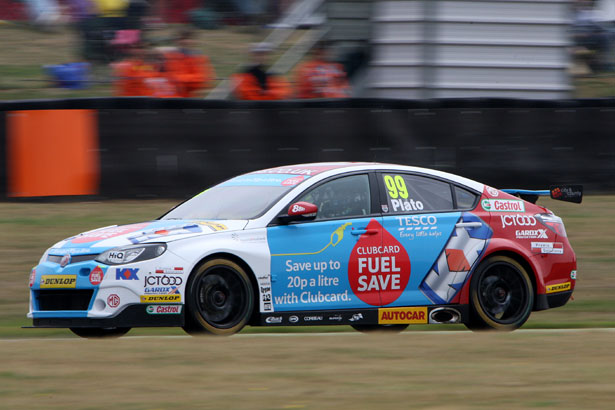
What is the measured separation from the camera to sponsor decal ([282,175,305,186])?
8.42 m

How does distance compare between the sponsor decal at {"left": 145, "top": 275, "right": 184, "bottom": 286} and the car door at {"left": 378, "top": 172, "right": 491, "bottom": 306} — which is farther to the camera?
the car door at {"left": 378, "top": 172, "right": 491, "bottom": 306}

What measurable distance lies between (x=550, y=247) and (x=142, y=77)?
7.38m

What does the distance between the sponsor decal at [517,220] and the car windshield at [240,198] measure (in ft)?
5.73

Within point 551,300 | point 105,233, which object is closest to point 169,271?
point 105,233

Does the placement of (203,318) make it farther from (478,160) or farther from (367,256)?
(478,160)

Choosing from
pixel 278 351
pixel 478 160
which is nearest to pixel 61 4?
pixel 478 160

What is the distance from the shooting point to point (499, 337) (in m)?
7.33

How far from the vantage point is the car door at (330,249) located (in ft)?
26.2

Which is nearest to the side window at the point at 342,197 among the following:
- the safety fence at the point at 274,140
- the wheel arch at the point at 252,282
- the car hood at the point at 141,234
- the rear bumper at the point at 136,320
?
the car hood at the point at 141,234

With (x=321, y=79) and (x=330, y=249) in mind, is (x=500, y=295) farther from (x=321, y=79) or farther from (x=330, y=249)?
(x=321, y=79)

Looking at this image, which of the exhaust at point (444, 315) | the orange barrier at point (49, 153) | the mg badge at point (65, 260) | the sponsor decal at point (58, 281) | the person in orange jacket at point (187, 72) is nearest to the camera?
the sponsor decal at point (58, 281)

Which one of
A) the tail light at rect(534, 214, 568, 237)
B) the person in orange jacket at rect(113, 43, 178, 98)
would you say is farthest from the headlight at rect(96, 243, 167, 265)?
the person in orange jacket at rect(113, 43, 178, 98)

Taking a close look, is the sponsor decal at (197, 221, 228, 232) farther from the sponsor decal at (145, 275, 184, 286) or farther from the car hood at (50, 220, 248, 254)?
the sponsor decal at (145, 275, 184, 286)

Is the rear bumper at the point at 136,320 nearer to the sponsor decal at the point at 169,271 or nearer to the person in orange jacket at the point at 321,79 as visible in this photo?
the sponsor decal at the point at 169,271
